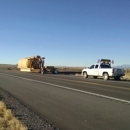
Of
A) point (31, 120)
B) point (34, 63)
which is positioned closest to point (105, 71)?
point (31, 120)

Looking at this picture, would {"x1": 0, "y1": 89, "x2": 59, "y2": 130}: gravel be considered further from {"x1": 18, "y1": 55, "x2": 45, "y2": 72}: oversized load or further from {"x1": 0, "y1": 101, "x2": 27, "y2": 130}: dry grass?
{"x1": 18, "y1": 55, "x2": 45, "y2": 72}: oversized load

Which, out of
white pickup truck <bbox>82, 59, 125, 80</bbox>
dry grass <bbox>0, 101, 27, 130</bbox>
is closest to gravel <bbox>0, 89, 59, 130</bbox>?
dry grass <bbox>0, 101, 27, 130</bbox>

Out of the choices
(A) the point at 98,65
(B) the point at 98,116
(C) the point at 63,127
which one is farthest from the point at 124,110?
(A) the point at 98,65

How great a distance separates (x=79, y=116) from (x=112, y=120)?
117 cm

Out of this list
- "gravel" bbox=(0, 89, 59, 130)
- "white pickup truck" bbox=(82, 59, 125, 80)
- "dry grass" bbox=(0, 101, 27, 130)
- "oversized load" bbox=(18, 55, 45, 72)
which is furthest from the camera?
"oversized load" bbox=(18, 55, 45, 72)

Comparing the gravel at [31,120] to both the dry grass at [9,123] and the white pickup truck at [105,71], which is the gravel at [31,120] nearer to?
the dry grass at [9,123]

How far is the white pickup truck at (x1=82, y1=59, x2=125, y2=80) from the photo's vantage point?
26200 mm

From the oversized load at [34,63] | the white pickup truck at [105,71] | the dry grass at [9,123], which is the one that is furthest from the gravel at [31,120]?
the oversized load at [34,63]

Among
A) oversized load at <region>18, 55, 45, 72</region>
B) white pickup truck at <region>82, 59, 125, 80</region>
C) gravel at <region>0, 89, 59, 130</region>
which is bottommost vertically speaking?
gravel at <region>0, 89, 59, 130</region>

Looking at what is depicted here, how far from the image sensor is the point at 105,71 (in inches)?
1059

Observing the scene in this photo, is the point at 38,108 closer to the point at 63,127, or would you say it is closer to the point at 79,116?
the point at 79,116

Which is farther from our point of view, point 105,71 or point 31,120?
point 105,71

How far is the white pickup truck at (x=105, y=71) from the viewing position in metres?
26.2

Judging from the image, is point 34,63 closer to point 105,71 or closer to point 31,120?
point 105,71
